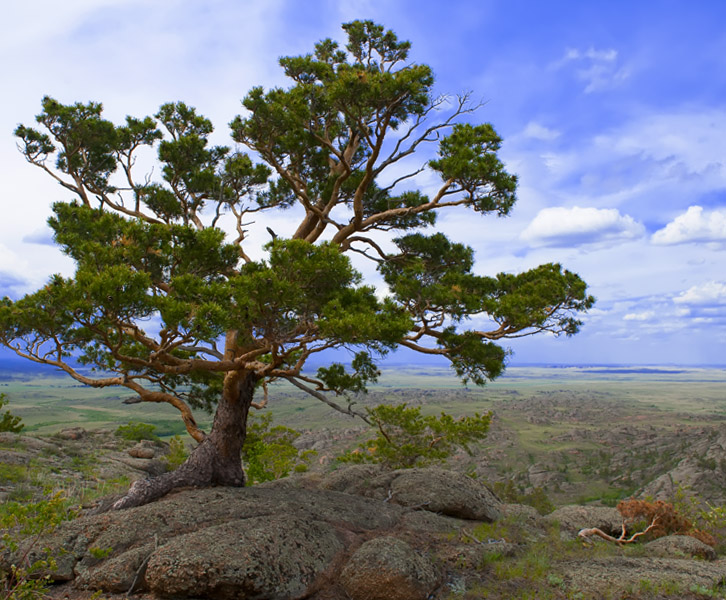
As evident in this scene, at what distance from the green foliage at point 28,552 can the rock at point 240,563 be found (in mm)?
1662

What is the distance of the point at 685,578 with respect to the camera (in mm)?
8516

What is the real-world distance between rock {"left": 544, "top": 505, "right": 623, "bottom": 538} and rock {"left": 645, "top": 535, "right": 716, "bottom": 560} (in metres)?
Result: 2.00

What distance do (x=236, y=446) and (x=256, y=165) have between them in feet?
27.8

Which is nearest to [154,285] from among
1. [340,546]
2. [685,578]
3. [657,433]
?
[340,546]

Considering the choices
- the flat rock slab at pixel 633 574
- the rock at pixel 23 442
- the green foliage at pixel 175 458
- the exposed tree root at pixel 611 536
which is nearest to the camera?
the flat rock slab at pixel 633 574

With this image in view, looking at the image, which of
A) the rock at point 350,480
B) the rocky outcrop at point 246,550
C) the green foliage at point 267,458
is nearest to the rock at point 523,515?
the rocky outcrop at point 246,550

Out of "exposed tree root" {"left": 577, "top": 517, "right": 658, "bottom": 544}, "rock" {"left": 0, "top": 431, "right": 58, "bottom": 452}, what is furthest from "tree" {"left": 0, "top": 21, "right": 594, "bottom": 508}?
"rock" {"left": 0, "top": 431, "right": 58, "bottom": 452}

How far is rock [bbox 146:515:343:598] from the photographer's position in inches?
289

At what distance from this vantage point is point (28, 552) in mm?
6363

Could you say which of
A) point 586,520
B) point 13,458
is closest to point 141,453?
point 13,458

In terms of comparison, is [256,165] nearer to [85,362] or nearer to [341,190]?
[341,190]

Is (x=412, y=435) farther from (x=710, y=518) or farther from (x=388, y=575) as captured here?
(x=388, y=575)

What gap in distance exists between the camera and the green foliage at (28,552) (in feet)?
20.1

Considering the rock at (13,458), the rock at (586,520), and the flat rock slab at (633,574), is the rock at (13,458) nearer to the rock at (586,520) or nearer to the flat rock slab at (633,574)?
the rock at (586,520)
